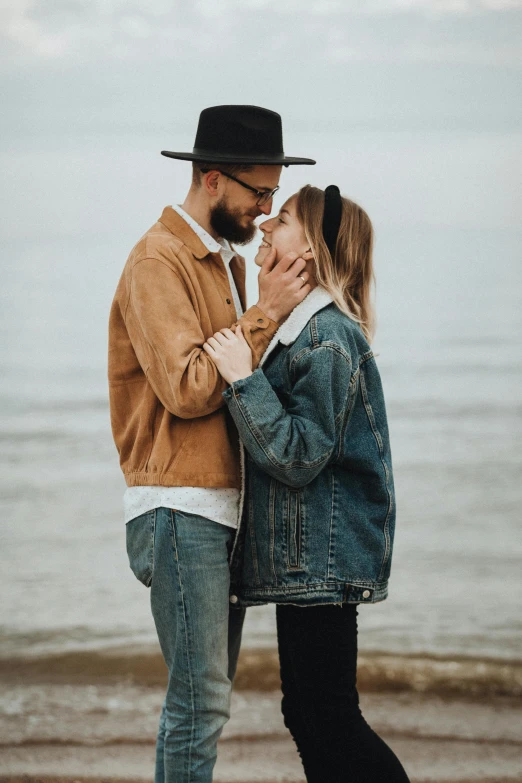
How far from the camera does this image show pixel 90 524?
8.45 meters

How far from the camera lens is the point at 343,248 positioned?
2.34m

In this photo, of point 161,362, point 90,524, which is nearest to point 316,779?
point 161,362

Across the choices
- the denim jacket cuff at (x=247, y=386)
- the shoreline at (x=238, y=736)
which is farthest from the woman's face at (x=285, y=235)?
the shoreline at (x=238, y=736)

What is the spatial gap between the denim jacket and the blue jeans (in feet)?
0.35

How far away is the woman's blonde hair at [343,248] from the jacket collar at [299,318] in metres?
0.02

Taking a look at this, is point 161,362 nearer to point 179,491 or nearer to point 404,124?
point 179,491

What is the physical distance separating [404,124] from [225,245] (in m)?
28.7

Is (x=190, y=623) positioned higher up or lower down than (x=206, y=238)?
lower down

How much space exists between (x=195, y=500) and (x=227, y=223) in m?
0.73

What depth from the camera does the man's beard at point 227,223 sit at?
8.00ft

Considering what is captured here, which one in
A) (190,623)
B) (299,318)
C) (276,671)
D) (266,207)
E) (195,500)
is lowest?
(276,671)

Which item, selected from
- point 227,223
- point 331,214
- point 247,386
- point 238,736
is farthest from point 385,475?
point 238,736

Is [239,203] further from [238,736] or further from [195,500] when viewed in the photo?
[238,736]

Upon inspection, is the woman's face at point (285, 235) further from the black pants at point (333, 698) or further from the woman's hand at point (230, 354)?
the black pants at point (333, 698)
